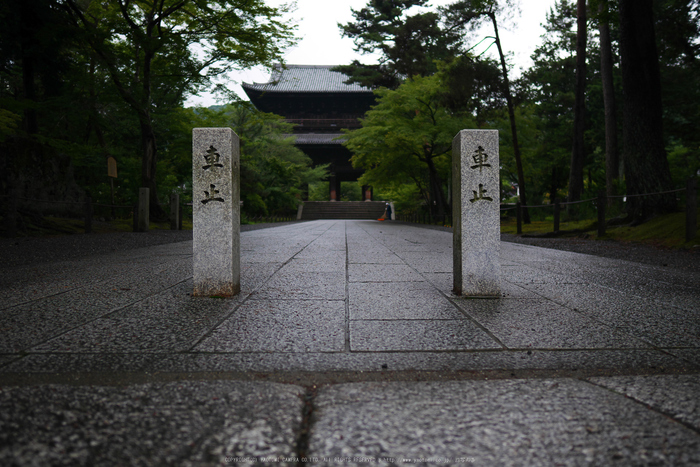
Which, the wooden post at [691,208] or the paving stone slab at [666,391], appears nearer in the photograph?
the paving stone slab at [666,391]

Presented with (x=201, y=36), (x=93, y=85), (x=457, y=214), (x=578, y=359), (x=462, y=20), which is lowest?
(x=578, y=359)

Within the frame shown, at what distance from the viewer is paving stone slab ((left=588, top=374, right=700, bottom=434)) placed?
1.30 metres

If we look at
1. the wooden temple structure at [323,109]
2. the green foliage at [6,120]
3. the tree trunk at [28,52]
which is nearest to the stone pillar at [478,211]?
the green foliage at [6,120]

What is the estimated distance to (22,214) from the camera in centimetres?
912

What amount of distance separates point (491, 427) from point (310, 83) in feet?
124

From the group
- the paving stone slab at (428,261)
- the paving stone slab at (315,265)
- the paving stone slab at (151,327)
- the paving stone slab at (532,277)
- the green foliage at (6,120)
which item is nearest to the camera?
the paving stone slab at (151,327)

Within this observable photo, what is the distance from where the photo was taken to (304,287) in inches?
138

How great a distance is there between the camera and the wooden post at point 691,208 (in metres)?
6.21

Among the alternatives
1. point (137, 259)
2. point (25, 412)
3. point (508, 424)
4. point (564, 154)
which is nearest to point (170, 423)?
point (25, 412)

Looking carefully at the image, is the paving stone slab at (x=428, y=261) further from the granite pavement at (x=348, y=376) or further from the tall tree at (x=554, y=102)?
the tall tree at (x=554, y=102)

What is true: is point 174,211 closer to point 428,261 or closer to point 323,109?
point 428,261

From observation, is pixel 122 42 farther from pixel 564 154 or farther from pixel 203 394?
pixel 564 154

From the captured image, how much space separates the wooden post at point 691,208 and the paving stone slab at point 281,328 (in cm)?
624

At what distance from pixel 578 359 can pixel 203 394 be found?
158 cm
